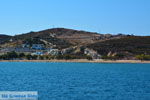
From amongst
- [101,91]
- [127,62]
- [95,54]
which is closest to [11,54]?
[95,54]

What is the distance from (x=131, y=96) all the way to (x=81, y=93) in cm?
520

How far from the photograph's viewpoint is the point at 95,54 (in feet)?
649

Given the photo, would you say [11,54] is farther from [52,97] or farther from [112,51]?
[52,97]

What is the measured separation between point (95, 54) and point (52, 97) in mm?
157709

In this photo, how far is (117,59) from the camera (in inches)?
7347

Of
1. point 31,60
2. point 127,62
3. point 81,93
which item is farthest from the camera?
point 31,60

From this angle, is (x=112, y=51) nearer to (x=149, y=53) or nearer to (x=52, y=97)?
(x=149, y=53)

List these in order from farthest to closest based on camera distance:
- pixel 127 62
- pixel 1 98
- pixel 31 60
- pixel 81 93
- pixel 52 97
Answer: pixel 31 60 < pixel 127 62 < pixel 81 93 < pixel 52 97 < pixel 1 98

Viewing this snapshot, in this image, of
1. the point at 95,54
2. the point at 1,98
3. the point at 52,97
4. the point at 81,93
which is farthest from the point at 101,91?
the point at 95,54

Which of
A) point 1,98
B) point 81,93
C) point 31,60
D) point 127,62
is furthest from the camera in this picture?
point 31,60

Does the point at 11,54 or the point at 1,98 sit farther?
the point at 11,54

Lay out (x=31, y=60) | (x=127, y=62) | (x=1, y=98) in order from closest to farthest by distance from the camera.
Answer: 1. (x=1, y=98)
2. (x=127, y=62)
3. (x=31, y=60)

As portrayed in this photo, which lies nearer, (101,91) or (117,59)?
(101,91)

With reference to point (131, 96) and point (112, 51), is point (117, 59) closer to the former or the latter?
point (112, 51)
